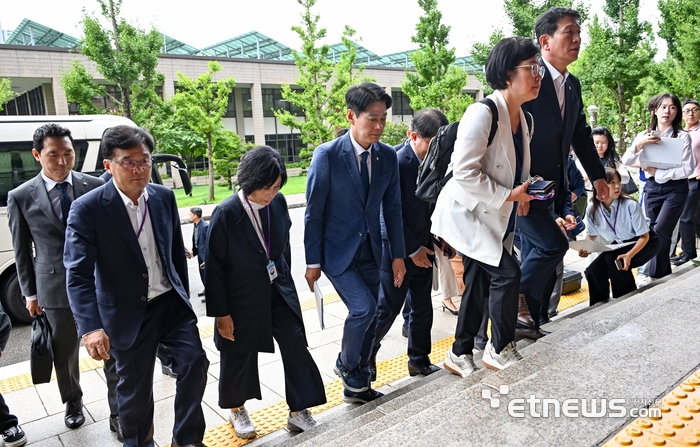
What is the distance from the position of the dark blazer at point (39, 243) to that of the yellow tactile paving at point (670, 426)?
3.41 meters

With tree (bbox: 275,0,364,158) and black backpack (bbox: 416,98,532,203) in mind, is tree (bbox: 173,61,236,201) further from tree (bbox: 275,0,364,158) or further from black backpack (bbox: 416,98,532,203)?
black backpack (bbox: 416,98,532,203)

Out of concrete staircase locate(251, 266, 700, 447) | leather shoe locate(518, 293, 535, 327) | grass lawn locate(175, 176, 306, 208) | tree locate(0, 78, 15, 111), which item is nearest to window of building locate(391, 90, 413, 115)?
grass lawn locate(175, 176, 306, 208)

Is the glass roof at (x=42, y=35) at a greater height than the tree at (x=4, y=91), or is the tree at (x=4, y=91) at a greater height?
the glass roof at (x=42, y=35)

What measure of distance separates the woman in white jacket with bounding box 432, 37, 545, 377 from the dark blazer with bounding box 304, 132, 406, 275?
52 centimetres

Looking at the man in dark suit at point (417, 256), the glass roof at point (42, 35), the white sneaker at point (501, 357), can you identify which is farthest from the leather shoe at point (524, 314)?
the glass roof at point (42, 35)

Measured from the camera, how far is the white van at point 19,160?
6.97 m

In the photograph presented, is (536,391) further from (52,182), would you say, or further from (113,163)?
(52,182)

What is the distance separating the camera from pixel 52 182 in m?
3.75

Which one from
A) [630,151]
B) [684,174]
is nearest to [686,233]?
[684,174]

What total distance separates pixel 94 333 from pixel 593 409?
242 centimetres

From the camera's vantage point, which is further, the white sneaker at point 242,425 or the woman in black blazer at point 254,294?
the white sneaker at point 242,425

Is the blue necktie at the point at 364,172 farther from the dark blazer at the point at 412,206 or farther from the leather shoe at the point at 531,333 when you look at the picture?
the leather shoe at the point at 531,333

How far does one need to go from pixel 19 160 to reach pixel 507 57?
705cm
